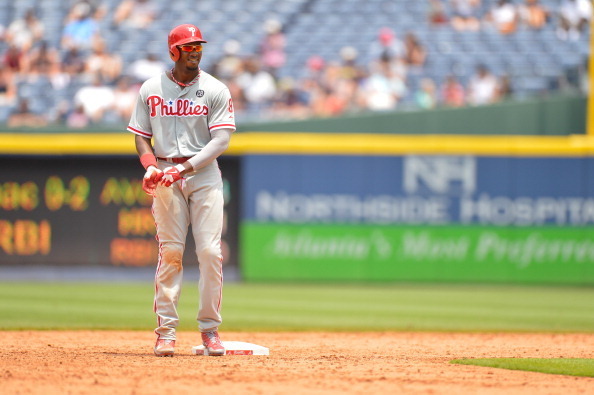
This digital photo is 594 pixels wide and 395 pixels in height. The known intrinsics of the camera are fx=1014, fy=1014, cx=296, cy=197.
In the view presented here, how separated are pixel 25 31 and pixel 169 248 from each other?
10.7 m

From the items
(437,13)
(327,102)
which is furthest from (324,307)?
(437,13)

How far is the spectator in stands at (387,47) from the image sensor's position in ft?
48.6

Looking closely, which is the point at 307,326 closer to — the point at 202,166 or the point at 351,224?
the point at 202,166

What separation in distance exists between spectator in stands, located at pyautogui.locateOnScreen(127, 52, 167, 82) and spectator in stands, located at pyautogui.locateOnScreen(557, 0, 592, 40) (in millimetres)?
→ 5989

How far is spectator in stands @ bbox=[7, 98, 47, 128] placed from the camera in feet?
45.3

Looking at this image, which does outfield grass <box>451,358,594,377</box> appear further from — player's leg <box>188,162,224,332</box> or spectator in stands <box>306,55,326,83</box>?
spectator in stands <box>306,55,326,83</box>

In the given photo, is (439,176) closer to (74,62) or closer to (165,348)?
(74,62)

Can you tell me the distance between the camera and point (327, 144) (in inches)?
532

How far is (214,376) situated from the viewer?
4781 mm

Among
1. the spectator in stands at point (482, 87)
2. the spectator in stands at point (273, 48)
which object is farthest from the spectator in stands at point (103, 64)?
the spectator in stands at point (482, 87)

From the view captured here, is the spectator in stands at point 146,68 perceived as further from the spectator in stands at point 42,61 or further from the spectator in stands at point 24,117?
the spectator in stands at point 24,117

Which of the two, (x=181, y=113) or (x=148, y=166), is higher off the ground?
(x=181, y=113)

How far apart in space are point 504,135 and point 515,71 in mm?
1395

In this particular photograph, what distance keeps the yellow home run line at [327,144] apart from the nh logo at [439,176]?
0.16 metres
